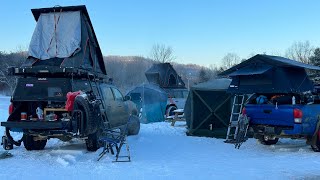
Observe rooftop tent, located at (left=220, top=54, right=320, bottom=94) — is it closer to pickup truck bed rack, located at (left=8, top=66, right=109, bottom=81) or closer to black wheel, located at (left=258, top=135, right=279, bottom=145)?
black wheel, located at (left=258, top=135, right=279, bottom=145)

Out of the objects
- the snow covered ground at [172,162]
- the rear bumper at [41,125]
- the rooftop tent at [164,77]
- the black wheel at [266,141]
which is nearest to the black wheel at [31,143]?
the snow covered ground at [172,162]

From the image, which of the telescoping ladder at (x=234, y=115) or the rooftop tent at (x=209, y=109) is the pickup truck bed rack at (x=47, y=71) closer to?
the telescoping ladder at (x=234, y=115)

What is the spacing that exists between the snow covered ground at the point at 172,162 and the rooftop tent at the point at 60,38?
7.72ft

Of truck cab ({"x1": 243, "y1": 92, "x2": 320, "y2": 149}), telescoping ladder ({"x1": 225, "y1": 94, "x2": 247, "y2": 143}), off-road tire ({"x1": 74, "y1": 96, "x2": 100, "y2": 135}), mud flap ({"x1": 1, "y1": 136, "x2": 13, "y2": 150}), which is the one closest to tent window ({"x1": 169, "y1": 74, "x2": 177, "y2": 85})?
telescoping ladder ({"x1": 225, "y1": 94, "x2": 247, "y2": 143})

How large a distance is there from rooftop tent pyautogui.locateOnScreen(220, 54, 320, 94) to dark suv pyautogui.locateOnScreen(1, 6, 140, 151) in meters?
3.78

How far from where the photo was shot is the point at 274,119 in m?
10.9

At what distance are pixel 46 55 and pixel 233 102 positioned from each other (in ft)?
20.5

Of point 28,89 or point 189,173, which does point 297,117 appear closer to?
point 189,173

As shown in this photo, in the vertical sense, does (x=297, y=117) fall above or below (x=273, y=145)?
above

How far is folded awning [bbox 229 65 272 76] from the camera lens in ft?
38.4

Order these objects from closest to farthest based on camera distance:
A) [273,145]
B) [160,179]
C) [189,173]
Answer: [160,179]
[189,173]
[273,145]

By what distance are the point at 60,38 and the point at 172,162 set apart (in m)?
4.76

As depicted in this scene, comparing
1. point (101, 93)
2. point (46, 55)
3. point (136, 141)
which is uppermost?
point (46, 55)

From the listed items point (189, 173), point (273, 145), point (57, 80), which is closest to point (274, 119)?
point (273, 145)
